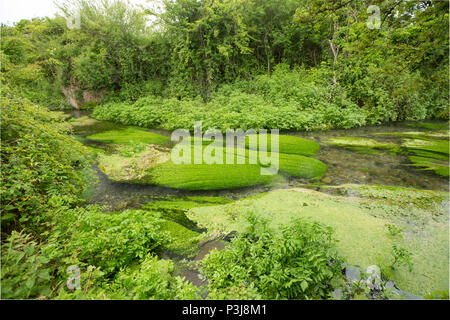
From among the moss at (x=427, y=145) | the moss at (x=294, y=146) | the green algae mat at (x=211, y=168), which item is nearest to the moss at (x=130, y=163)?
the green algae mat at (x=211, y=168)

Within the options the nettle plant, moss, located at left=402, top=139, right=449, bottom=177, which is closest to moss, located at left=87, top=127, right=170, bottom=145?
the nettle plant

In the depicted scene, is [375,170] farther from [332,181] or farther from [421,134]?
[421,134]

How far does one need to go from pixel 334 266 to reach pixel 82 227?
3164 millimetres

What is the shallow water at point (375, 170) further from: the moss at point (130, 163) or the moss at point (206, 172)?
the moss at point (130, 163)

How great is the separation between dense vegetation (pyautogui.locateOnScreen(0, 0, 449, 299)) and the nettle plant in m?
0.02

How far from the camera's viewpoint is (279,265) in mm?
2152

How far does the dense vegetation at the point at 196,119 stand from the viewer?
2174 mm

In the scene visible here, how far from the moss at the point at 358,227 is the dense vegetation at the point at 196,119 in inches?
1.6

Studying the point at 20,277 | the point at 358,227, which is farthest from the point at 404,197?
→ the point at 20,277

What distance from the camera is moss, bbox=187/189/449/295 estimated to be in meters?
2.36

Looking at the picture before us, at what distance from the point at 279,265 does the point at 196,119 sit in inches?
342

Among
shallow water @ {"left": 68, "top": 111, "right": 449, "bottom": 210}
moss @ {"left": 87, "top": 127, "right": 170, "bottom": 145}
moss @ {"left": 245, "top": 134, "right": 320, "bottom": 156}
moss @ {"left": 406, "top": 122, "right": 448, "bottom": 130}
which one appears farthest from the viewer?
moss @ {"left": 406, "top": 122, "right": 448, "bottom": 130}

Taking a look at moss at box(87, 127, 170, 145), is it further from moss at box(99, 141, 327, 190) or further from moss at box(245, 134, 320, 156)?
moss at box(245, 134, 320, 156)
